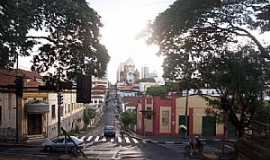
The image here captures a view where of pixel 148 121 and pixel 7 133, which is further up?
pixel 7 133

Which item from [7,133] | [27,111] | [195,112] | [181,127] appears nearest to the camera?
[7,133]

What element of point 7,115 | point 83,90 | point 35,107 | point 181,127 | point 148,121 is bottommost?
point 181,127

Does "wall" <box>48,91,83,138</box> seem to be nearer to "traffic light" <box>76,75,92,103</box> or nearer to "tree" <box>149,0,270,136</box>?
"tree" <box>149,0,270,136</box>

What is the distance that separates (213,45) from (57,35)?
9092 mm

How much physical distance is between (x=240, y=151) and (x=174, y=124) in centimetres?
3866

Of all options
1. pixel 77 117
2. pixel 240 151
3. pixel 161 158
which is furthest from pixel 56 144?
pixel 77 117

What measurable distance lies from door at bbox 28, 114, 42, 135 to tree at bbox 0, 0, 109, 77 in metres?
24.3

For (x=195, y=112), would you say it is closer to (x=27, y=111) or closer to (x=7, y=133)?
(x=27, y=111)

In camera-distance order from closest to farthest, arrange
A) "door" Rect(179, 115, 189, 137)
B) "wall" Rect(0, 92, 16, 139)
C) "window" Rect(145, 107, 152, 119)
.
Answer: "wall" Rect(0, 92, 16, 139) < "door" Rect(179, 115, 189, 137) < "window" Rect(145, 107, 152, 119)

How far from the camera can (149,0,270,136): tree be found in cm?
2442

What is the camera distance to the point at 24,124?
4884 centimetres

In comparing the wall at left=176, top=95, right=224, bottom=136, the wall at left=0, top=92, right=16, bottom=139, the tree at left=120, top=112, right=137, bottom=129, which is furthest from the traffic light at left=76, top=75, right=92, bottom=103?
the tree at left=120, top=112, right=137, bottom=129

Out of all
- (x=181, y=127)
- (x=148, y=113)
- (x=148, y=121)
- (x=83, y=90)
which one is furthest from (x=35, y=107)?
(x=83, y=90)

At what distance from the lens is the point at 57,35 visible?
84.6ft
